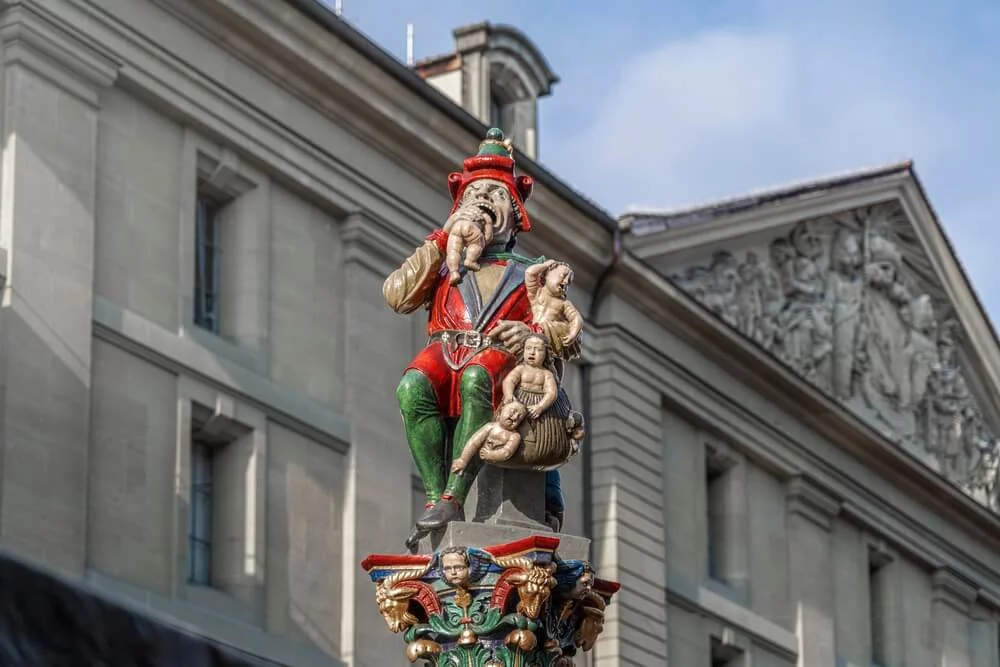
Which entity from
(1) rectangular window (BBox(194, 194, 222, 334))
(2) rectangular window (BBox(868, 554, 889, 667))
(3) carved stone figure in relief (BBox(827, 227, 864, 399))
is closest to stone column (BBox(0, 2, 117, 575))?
(1) rectangular window (BBox(194, 194, 222, 334))

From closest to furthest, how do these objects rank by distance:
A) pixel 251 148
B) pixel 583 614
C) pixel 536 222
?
pixel 583 614 → pixel 251 148 → pixel 536 222

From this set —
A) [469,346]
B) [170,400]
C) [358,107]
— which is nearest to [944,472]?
[358,107]

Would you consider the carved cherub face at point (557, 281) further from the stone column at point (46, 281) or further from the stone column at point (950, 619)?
the stone column at point (950, 619)

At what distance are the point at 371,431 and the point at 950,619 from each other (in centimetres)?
1912

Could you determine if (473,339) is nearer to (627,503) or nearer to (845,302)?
(627,503)

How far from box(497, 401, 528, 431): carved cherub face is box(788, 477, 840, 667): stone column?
31851mm

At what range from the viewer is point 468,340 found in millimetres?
17516

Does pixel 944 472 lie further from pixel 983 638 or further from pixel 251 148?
pixel 251 148

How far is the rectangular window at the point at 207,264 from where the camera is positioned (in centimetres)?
3706

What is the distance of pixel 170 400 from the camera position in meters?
35.5

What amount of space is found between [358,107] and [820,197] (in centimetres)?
1400

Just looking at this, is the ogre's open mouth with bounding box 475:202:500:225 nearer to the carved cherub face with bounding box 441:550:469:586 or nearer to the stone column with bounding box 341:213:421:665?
the carved cherub face with bounding box 441:550:469:586

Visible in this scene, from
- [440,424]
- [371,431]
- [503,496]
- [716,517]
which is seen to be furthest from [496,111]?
[503,496]

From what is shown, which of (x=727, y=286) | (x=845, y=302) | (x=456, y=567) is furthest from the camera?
(x=845, y=302)
